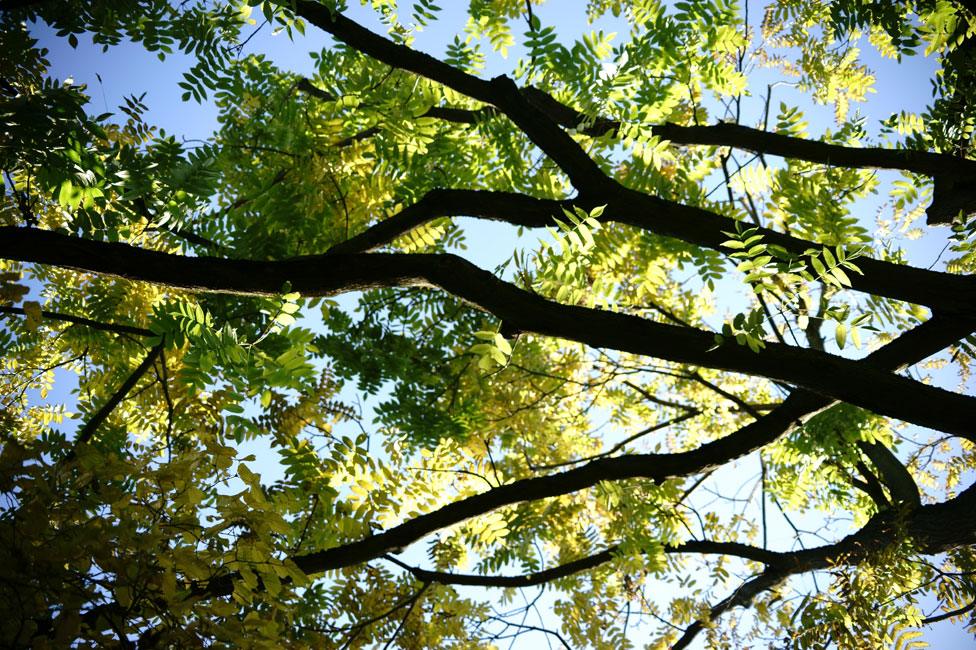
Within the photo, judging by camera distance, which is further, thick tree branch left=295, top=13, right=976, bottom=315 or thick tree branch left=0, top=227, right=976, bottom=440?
thick tree branch left=295, top=13, right=976, bottom=315

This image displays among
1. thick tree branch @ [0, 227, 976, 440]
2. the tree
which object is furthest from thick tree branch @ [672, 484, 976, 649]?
thick tree branch @ [0, 227, 976, 440]

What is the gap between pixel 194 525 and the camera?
1.81m

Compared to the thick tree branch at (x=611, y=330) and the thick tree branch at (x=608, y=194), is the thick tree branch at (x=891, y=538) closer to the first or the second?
the thick tree branch at (x=611, y=330)

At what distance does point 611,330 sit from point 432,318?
218cm

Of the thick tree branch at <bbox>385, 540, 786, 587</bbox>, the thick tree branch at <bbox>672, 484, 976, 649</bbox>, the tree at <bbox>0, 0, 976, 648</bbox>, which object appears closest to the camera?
the tree at <bbox>0, 0, 976, 648</bbox>

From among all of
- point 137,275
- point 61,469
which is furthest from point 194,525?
point 137,275

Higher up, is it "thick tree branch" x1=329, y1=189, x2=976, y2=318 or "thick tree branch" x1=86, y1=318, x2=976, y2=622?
"thick tree branch" x1=329, y1=189, x2=976, y2=318

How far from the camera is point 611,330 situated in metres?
2.36

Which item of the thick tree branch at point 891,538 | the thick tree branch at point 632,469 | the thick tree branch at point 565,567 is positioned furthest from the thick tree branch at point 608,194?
the thick tree branch at point 565,567

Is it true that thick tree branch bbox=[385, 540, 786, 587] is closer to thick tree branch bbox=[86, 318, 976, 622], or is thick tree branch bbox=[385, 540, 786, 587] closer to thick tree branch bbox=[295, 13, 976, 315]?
thick tree branch bbox=[86, 318, 976, 622]

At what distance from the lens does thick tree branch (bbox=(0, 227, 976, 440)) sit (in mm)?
2295

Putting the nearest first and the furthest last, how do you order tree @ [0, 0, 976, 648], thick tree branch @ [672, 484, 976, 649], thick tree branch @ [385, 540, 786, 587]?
tree @ [0, 0, 976, 648] → thick tree branch @ [385, 540, 786, 587] → thick tree branch @ [672, 484, 976, 649]

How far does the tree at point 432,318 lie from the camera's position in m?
1.92

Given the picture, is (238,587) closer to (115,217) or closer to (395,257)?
(395,257)
